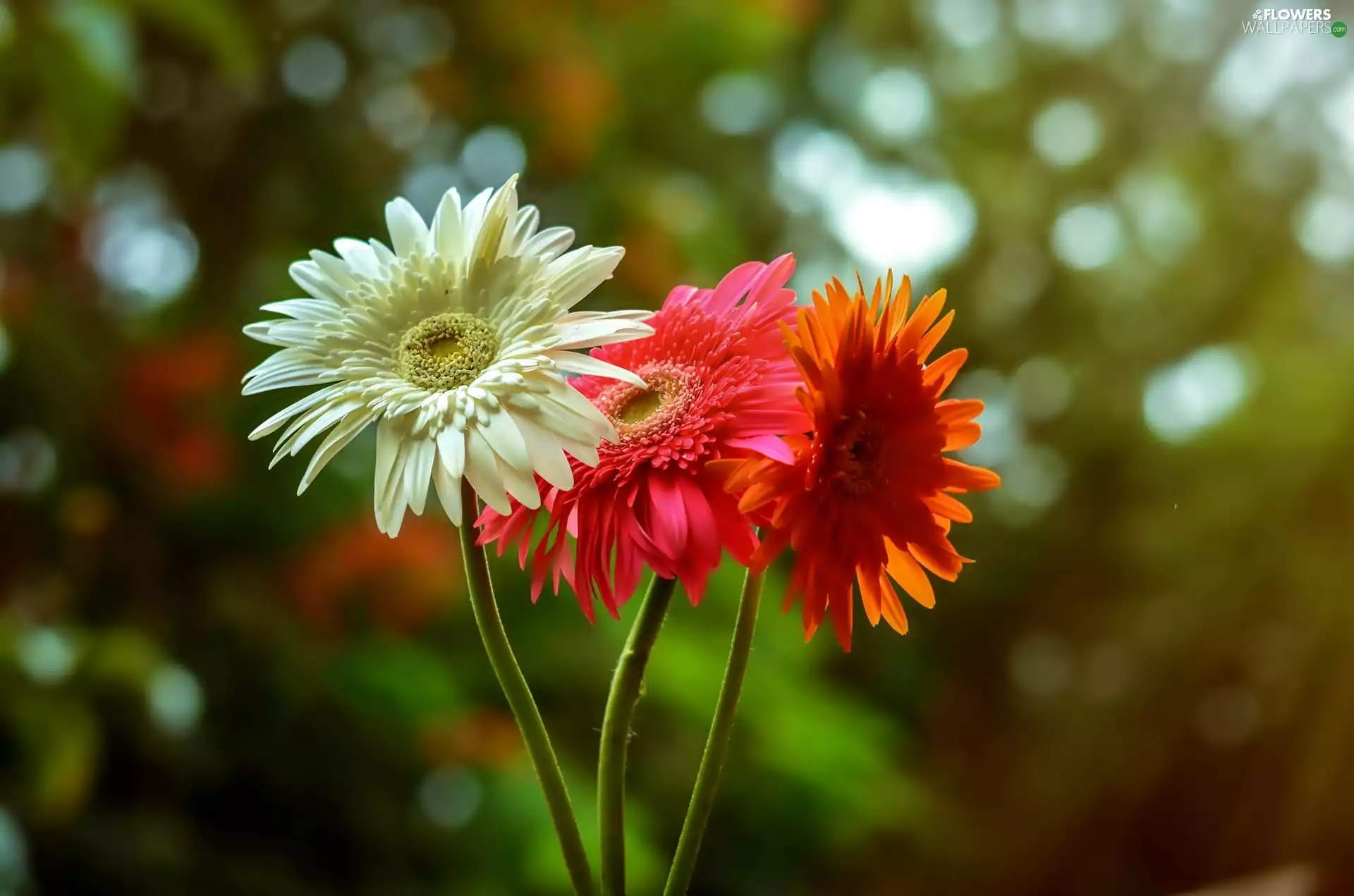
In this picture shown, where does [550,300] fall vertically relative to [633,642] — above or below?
above

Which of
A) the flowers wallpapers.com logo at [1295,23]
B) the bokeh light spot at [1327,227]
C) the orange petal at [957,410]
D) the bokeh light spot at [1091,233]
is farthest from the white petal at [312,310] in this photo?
the bokeh light spot at [1327,227]

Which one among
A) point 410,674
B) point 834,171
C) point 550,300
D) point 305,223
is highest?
point 834,171

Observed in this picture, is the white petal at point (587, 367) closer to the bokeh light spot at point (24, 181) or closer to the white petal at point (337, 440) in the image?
the white petal at point (337, 440)

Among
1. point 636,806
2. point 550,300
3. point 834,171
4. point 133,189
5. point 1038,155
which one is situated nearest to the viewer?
point 550,300

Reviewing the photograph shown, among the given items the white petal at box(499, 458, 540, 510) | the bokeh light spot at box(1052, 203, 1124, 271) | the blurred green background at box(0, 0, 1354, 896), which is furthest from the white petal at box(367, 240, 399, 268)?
the bokeh light spot at box(1052, 203, 1124, 271)

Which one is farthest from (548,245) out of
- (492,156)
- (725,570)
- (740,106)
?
(740,106)

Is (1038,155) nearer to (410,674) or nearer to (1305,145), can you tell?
(1305,145)

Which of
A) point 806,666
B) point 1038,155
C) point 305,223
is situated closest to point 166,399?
point 305,223
